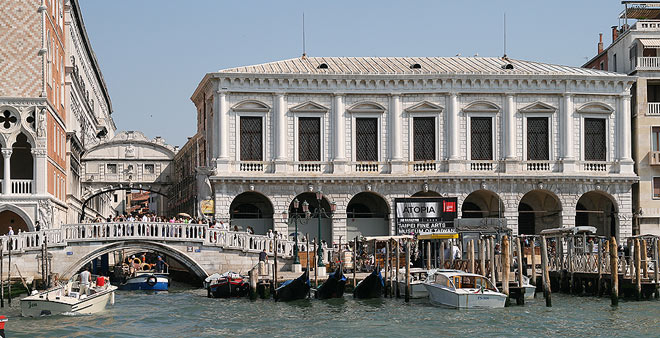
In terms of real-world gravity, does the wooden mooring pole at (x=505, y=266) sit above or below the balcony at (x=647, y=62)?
below

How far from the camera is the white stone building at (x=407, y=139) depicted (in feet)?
153

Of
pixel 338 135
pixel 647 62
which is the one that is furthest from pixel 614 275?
pixel 647 62

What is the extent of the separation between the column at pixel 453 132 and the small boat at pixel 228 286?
13172 mm

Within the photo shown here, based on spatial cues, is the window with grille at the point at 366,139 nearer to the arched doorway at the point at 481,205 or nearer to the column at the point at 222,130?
the arched doorway at the point at 481,205

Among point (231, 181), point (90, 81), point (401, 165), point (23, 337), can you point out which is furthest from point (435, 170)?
point (90, 81)

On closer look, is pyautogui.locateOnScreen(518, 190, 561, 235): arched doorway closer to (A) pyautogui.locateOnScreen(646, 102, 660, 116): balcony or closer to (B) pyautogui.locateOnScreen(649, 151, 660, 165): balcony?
(B) pyautogui.locateOnScreen(649, 151, 660, 165): balcony

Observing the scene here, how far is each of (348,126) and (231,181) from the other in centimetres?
562

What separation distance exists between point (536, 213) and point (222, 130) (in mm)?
14759

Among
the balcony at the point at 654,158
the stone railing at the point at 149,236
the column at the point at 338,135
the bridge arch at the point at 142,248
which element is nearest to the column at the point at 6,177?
the stone railing at the point at 149,236

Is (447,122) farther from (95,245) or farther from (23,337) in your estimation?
(23,337)

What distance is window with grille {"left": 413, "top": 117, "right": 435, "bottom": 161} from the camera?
157 feet

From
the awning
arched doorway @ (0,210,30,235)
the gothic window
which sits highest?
the awning

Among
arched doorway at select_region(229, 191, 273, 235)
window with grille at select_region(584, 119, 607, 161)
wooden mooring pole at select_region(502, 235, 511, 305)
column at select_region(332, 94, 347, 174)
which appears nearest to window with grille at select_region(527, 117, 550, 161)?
window with grille at select_region(584, 119, 607, 161)

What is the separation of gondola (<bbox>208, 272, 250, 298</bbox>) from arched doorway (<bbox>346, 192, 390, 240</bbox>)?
10662mm
